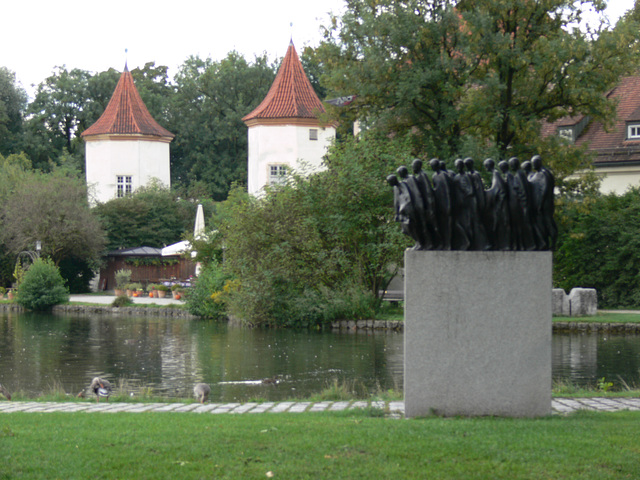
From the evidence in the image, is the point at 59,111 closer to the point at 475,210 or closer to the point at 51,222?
the point at 51,222

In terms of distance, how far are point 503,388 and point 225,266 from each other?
81.0 ft

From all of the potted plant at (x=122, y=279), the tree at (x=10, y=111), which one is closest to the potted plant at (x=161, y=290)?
the potted plant at (x=122, y=279)

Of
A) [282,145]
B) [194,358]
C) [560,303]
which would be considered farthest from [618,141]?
[194,358]

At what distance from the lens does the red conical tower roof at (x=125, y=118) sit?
61156 millimetres

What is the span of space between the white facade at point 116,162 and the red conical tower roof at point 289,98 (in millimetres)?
12387

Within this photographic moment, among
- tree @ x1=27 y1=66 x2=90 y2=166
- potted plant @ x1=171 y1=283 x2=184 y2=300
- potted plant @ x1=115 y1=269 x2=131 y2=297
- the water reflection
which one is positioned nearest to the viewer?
the water reflection

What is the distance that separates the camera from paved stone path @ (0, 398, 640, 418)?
10414 mm

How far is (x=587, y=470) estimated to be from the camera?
22.4 ft

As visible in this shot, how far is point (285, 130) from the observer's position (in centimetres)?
5106

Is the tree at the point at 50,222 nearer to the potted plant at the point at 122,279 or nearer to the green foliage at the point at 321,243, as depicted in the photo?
the potted plant at the point at 122,279

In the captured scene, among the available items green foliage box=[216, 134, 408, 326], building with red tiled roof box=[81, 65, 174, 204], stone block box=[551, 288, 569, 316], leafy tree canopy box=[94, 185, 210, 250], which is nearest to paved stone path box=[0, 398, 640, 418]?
green foliage box=[216, 134, 408, 326]

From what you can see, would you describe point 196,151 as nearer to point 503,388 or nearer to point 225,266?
point 225,266

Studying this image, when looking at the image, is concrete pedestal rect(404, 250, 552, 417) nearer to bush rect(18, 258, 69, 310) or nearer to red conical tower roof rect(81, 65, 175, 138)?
bush rect(18, 258, 69, 310)

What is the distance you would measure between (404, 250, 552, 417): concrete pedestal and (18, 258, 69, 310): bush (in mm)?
31637
